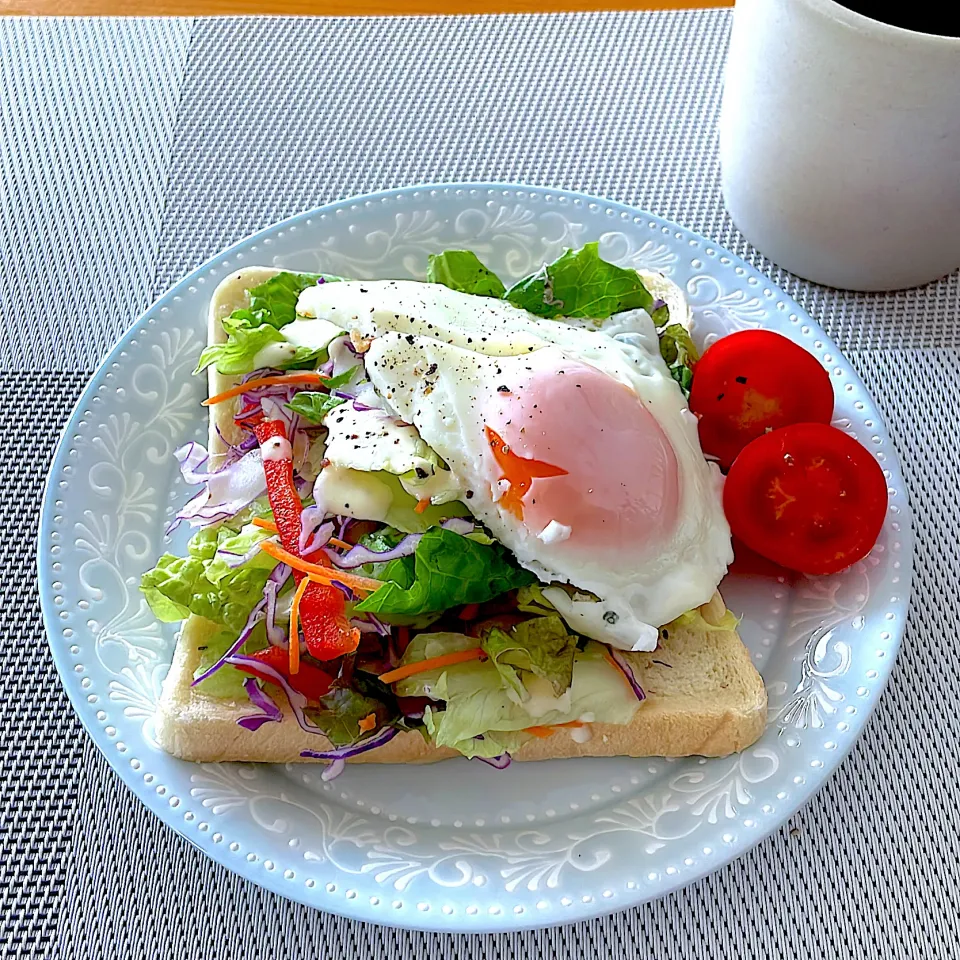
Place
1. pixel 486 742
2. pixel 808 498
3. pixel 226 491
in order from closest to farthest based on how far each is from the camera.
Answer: pixel 486 742 < pixel 808 498 < pixel 226 491

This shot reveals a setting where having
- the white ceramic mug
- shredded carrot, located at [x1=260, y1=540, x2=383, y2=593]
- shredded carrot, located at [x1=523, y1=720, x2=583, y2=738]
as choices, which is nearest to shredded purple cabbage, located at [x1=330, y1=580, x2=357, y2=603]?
shredded carrot, located at [x1=260, y1=540, x2=383, y2=593]

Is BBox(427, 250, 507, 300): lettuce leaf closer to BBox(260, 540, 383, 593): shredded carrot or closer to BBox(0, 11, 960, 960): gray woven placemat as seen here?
BBox(0, 11, 960, 960): gray woven placemat

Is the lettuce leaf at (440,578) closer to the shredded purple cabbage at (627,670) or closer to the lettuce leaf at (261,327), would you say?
the shredded purple cabbage at (627,670)

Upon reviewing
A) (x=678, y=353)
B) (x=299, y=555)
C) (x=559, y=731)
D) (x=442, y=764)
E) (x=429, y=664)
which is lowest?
(x=442, y=764)

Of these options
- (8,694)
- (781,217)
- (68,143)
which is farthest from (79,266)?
(781,217)

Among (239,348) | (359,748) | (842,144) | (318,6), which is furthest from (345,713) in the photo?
(318,6)

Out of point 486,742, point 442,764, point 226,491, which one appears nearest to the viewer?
point 486,742

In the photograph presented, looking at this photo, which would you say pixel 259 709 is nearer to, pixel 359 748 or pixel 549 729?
pixel 359 748

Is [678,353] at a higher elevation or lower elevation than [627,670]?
higher
